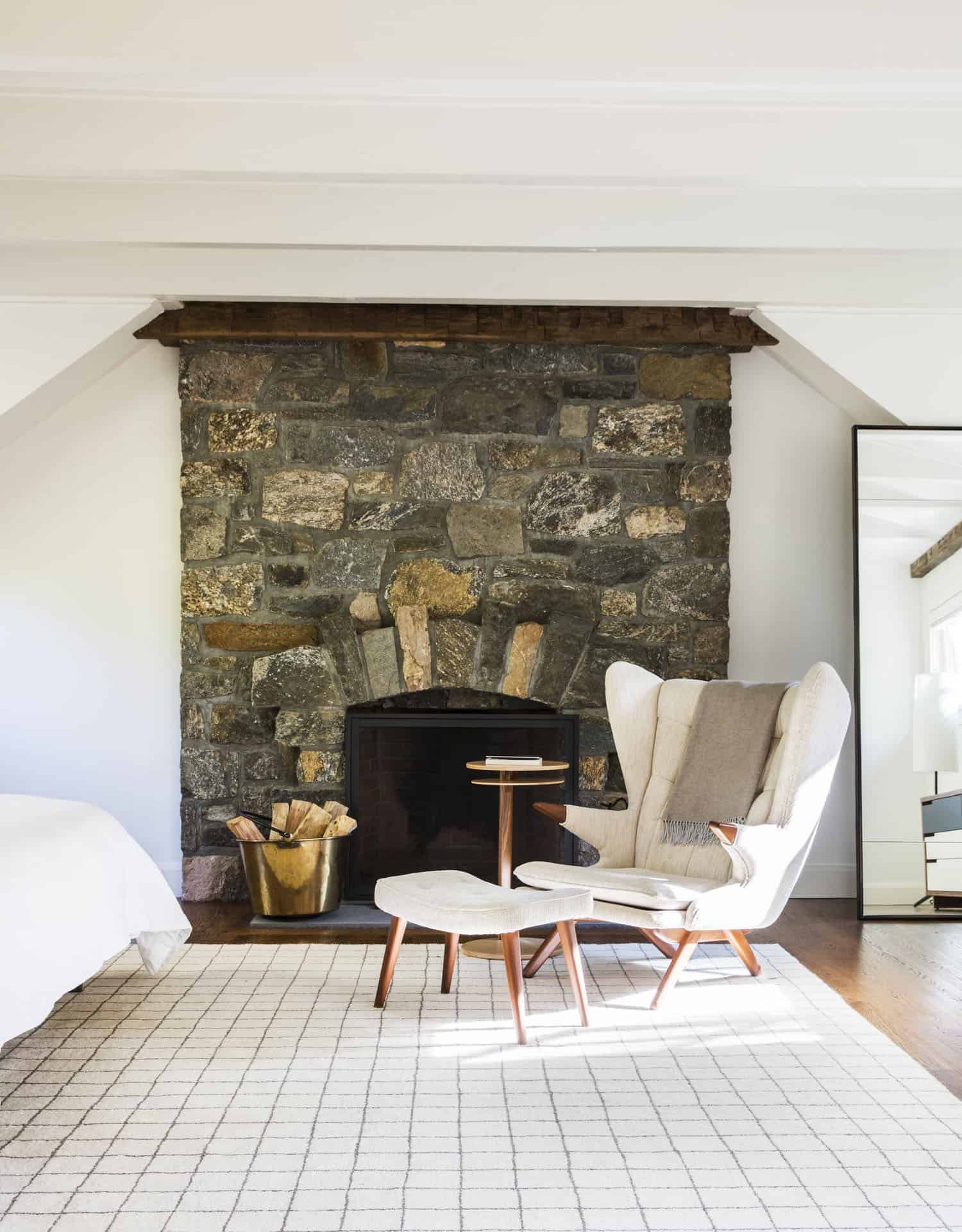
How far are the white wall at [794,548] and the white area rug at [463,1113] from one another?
168 cm

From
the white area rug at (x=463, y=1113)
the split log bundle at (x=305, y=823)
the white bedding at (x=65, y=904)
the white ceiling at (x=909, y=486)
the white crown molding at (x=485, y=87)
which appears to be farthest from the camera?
the white ceiling at (x=909, y=486)

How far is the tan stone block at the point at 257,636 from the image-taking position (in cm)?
532

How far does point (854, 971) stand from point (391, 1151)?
219cm

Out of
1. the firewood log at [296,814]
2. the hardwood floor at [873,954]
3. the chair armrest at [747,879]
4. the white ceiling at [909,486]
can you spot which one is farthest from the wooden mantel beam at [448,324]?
the hardwood floor at [873,954]

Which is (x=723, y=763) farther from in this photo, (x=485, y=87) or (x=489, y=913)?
(x=485, y=87)

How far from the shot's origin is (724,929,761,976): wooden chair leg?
12.8 ft

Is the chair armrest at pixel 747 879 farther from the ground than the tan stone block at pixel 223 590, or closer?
closer

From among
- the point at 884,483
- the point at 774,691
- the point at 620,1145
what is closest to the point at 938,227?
the point at 884,483

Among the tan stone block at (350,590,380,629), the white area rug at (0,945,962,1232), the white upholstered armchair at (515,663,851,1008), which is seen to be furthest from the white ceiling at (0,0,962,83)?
the white area rug at (0,945,962,1232)

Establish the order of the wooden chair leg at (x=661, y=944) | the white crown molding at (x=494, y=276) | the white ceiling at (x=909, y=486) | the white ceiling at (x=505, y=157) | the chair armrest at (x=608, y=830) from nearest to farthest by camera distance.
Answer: the white ceiling at (x=505, y=157), the wooden chair leg at (x=661, y=944), the chair armrest at (x=608, y=830), the white crown molding at (x=494, y=276), the white ceiling at (x=909, y=486)

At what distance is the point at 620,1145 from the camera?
258 centimetres

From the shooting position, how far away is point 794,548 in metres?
5.55

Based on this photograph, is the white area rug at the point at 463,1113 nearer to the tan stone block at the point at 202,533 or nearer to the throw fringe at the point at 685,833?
the throw fringe at the point at 685,833

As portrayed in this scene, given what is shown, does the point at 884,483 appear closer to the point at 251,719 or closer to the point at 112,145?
the point at 251,719
